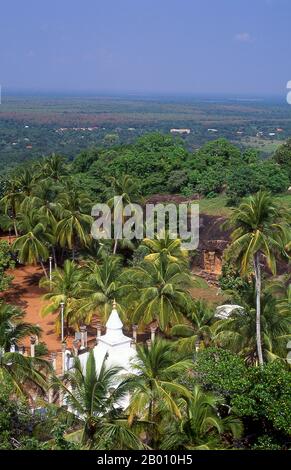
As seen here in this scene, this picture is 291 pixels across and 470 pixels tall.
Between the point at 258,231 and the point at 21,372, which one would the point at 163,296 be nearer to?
the point at 258,231

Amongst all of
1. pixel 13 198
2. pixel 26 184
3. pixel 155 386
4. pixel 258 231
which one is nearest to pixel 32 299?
pixel 13 198

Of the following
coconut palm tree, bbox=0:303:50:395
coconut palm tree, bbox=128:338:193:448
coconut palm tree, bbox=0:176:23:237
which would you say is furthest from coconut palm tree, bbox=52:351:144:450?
coconut palm tree, bbox=0:176:23:237

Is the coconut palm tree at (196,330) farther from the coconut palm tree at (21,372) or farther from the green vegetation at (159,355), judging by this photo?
the coconut palm tree at (21,372)

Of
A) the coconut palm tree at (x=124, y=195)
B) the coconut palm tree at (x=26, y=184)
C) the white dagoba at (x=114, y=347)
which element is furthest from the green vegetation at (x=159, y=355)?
the coconut palm tree at (x=26, y=184)

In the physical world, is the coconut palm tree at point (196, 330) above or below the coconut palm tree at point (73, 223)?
below

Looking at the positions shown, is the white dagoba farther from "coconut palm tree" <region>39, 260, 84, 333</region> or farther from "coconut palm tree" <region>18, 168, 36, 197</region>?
"coconut palm tree" <region>18, 168, 36, 197</region>

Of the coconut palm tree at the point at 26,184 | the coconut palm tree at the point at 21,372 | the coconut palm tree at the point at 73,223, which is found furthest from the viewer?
the coconut palm tree at the point at 26,184

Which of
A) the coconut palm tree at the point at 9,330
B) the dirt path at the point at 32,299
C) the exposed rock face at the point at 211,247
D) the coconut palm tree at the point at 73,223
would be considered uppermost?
the coconut palm tree at the point at 73,223

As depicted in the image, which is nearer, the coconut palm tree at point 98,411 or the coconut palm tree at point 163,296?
the coconut palm tree at point 98,411
